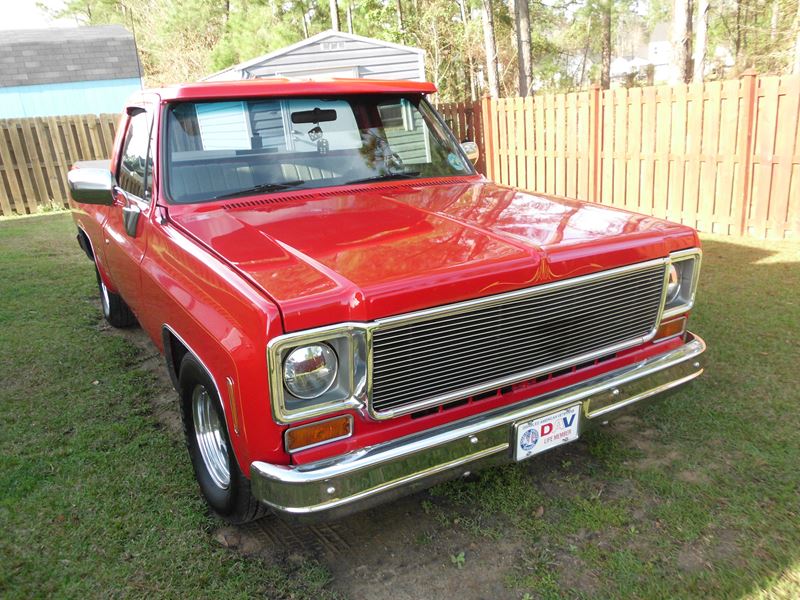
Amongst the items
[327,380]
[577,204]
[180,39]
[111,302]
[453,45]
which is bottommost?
[111,302]

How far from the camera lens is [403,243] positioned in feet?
8.46

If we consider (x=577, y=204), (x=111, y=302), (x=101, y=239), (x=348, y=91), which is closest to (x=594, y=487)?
(x=577, y=204)

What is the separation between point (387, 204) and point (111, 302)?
132 inches

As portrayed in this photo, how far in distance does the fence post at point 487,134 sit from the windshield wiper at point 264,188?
7891 millimetres

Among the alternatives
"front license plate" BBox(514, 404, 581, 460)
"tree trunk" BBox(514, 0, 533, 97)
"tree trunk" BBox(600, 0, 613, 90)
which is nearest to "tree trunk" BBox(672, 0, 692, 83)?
"tree trunk" BBox(514, 0, 533, 97)

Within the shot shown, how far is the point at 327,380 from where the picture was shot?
7.21 ft

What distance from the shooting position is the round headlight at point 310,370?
2.12 metres

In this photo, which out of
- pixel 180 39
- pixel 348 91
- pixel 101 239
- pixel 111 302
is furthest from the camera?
pixel 180 39

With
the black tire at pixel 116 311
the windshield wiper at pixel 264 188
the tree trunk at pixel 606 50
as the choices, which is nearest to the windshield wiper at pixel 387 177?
the windshield wiper at pixel 264 188

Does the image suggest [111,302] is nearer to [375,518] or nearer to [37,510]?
[37,510]

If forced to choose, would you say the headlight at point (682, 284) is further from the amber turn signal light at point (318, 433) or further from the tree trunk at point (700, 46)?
the tree trunk at point (700, 46)

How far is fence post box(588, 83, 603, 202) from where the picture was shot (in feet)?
28.2

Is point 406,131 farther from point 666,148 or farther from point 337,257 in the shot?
point 666,148

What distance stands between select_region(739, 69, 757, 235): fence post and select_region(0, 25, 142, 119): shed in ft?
68.6
